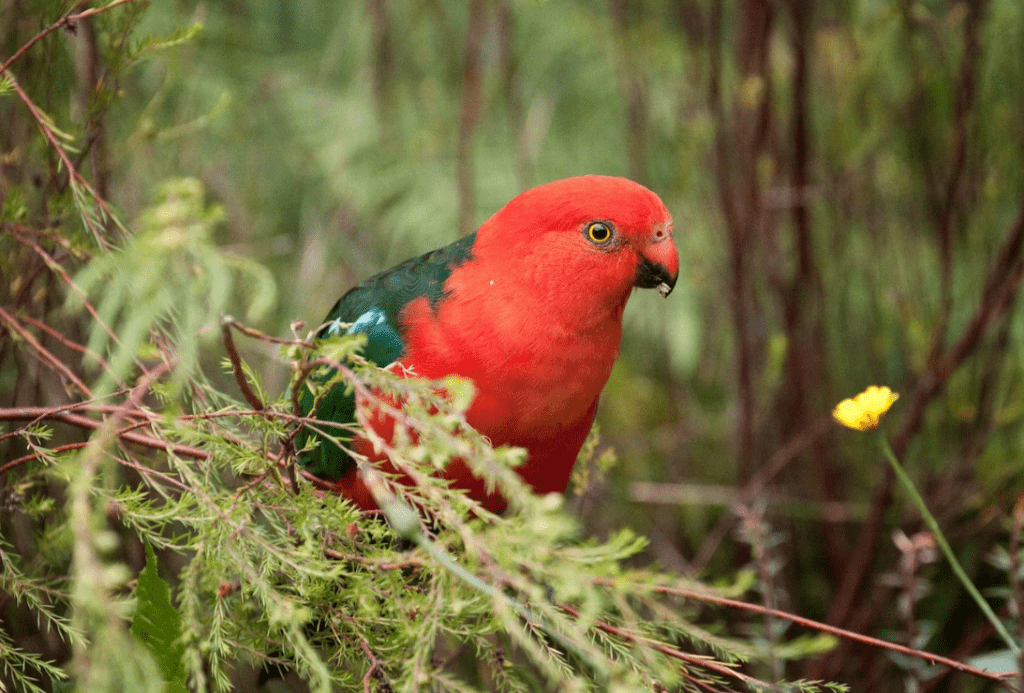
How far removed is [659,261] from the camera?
1.42 m

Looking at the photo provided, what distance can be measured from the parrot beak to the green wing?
30 centimetres

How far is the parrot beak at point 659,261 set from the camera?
142 cm

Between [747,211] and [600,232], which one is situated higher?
[600,232]

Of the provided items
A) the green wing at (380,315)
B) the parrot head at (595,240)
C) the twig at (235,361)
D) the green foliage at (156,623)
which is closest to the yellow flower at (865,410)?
the parrot head at (595,240)

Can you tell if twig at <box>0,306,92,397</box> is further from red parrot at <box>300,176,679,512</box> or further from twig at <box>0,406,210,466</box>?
red parrot at <box>300,176,679,512</box>

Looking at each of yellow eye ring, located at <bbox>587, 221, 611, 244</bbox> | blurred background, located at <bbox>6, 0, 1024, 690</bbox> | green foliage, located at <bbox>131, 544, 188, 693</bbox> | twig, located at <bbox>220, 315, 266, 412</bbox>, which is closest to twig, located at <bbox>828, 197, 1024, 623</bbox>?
blurred background, located at <bbox>6, 0, 1024, 690</bbox>

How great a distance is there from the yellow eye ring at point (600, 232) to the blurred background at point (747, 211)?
0.36 meters

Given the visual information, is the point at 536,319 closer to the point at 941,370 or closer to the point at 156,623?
the point at 156,623

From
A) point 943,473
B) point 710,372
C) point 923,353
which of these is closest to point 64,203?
point 923,353

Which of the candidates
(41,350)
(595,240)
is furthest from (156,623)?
(595,240)

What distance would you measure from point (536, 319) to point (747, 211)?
1.00m

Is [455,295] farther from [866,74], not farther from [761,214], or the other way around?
[866,74]

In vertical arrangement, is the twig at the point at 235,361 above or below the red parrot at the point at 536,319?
above

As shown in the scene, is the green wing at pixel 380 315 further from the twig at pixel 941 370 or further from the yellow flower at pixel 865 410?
the twig at pixel 941 370
